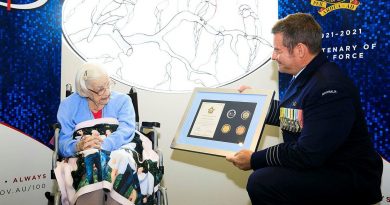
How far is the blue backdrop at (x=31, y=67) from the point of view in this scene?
109 inches

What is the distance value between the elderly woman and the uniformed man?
87 centimetres

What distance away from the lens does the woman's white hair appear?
2592 millimetres

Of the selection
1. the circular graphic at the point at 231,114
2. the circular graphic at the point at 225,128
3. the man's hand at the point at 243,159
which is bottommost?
the man's hand at the point at 243,159

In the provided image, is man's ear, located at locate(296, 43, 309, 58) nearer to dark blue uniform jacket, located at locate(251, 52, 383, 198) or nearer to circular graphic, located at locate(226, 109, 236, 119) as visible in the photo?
dark blue uniform jacket, located at locate(251, 52, 383, 198)

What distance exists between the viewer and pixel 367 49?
8.00 ft

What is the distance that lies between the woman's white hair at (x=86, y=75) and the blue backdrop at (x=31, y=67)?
0.50 m

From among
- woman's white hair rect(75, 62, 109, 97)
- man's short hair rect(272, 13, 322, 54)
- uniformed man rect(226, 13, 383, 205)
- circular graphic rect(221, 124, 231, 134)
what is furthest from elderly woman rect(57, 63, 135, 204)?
man's short hair rect(272, 13, 322, 54)

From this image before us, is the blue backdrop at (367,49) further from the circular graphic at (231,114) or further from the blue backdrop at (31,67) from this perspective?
the blue backdrop at (31,67)

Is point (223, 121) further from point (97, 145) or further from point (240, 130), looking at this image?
point (97, 145)

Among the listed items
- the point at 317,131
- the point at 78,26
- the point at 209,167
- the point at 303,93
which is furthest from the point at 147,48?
the point at 317,131

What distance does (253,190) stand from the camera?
2014 mm

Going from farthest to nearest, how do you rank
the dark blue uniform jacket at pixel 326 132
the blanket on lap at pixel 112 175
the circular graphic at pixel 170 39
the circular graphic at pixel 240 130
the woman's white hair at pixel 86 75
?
the circular graphic at pixel 170 39
the woman's white hair at pixel 86 75
the circular graphic at pixel 240 130
the blanket on lap at pixel 112 175
the dark blue uniform jacket at pixel 326 132

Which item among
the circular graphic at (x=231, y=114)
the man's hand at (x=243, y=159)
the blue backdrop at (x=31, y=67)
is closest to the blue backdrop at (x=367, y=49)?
the circular graphic at (x=231, y=114)

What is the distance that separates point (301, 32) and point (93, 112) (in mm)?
1454
